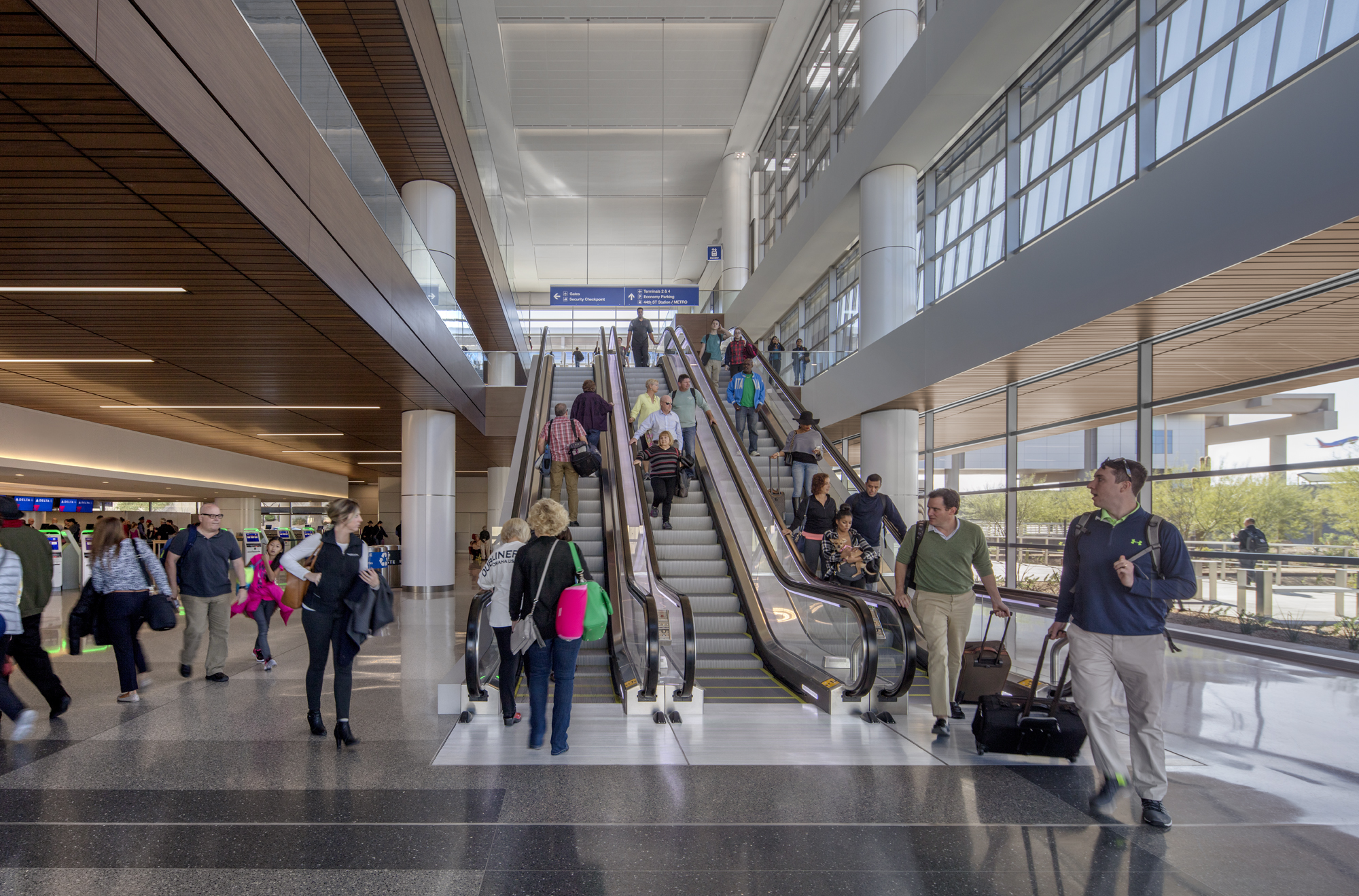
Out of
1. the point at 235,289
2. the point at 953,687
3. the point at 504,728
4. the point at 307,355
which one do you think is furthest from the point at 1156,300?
the point at 307,355

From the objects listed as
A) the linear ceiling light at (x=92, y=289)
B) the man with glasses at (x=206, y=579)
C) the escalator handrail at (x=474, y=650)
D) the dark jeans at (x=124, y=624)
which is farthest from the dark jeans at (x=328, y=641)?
the linear ceiling light at (x=92, y=289)

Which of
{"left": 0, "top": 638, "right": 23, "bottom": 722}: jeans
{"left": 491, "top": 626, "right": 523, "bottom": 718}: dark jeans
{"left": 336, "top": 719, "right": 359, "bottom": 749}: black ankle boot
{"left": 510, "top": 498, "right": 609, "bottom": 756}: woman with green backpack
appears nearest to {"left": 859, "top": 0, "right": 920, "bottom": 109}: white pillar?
{"left": 510, "top": 498, "right": 609, "bottom": 756}: woman with green backpack

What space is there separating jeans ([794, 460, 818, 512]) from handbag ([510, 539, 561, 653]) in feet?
21.5

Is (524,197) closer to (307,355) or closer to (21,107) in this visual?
(307,355)

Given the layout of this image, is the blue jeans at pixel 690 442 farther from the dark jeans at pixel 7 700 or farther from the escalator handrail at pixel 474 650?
the dark jeans at pixel 7 700

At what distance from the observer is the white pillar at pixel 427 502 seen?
16219 millimetres

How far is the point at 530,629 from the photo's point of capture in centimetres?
570

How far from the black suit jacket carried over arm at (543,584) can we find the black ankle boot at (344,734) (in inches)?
54.9

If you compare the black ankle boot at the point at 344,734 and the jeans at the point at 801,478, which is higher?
the jeans at the point at 801,478

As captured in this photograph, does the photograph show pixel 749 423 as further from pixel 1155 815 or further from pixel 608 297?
pixel 608 297

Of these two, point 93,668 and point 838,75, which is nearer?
point 93,668

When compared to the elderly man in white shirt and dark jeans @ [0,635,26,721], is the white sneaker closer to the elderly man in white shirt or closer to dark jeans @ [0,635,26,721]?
dark jeans @ [0,635,26,721]

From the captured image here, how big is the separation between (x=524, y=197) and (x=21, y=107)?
30.0 metres

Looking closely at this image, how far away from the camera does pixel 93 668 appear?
8953mm
